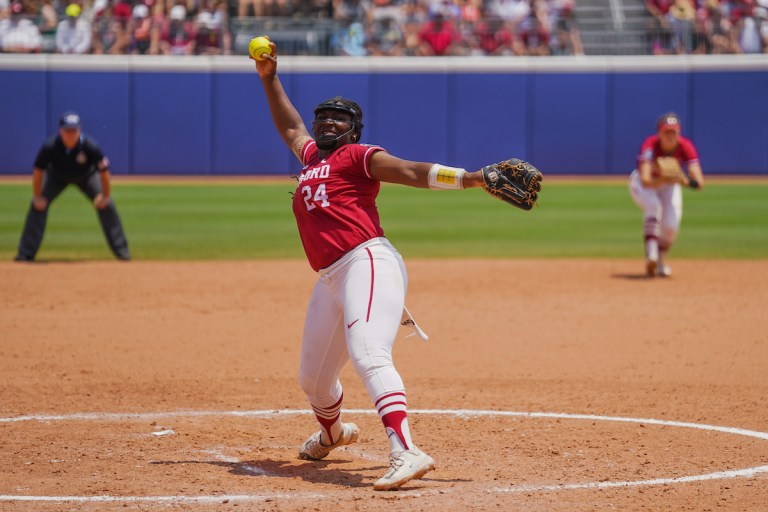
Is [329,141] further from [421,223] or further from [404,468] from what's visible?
[421,223]

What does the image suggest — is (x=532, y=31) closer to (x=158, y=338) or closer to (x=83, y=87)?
(x=83, y=87)

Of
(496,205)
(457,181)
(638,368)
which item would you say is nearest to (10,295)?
(638,368)

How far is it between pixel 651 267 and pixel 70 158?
728 cm

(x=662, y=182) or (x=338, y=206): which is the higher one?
(x=338, y=206)

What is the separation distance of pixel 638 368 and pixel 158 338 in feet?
13.3

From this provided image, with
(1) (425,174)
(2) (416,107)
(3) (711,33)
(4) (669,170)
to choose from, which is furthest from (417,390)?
(3) (711,33)

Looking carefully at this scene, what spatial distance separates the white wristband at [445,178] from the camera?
16.8ft

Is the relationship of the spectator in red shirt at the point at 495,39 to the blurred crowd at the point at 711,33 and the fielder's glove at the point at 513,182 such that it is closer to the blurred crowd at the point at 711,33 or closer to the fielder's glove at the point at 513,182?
the blurred crowd at the point at 711,33

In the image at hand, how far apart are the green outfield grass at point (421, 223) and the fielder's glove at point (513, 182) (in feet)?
31.7

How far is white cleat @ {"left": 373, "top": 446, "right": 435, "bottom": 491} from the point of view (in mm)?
5059

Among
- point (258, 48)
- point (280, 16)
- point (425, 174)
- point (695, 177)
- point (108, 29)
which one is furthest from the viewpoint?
point (280, 16)

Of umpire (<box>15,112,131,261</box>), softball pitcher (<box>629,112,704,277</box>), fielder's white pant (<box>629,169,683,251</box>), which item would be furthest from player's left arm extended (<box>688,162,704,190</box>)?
umpire (<box>15,112,131,261</box>)

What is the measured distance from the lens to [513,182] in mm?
5098

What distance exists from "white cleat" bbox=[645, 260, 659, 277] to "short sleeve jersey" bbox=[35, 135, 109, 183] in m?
6.69
